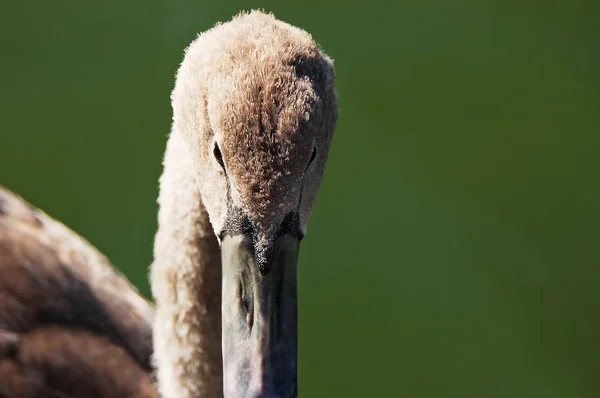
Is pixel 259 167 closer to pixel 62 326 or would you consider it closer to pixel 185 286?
pixel 185 286

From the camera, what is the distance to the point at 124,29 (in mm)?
5633

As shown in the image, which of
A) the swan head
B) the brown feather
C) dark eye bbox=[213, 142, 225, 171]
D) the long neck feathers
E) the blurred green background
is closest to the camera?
the swan head

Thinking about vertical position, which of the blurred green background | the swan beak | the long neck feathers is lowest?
the swan beak

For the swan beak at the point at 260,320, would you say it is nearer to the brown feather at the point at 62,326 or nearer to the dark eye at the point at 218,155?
the dark eye at the point at 218,155

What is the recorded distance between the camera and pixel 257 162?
2533 mm

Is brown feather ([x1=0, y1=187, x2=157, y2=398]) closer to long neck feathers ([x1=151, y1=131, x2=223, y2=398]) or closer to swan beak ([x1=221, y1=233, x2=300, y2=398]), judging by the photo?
long neck feathers ([x1=151, y1=131, x2=223, y2=398])

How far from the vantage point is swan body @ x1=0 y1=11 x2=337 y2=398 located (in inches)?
101

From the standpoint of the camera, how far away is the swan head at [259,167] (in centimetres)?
255

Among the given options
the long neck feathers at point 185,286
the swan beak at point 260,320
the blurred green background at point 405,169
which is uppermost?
the blurred green background at point 405,169

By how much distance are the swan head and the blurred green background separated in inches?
77.0

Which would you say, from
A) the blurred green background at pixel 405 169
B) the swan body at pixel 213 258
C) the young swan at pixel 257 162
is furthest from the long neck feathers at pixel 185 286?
Result: the blurred green background at pixel 405 169

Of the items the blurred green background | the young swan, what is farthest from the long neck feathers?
the blurred green background

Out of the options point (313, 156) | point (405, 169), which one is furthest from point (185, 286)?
point (405, 169)

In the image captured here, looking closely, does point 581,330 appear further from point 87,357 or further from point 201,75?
point 201,75
